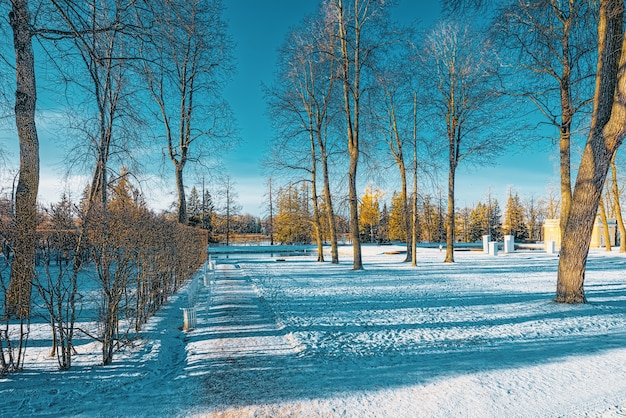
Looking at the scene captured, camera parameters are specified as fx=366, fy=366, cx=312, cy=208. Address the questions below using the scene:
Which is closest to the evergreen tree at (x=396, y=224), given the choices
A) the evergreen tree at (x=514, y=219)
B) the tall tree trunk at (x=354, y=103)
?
the evergreen tree at (x=514, y=219)

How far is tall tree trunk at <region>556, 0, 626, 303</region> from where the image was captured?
7027mm

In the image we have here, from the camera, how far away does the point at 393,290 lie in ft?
32.1

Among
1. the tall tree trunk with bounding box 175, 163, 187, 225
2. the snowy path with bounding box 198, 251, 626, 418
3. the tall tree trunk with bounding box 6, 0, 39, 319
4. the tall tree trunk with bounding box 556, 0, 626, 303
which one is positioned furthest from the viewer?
the tall tree trunk with bounding box 175, 163, 187, 225

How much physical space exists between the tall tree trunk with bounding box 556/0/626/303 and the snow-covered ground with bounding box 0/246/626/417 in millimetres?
610

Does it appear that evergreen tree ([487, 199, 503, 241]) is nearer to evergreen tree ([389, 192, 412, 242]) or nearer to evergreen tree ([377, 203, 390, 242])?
evergreen tree ([377, 203, 390, 242])

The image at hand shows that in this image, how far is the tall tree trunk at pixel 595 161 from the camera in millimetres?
7027

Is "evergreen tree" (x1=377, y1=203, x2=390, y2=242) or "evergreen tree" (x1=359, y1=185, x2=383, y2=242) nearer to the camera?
"evergreen tree" (x1=359, y1=185, x2=383, y2=242)

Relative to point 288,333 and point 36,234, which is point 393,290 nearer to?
point 288,333

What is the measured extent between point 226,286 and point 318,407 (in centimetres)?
856

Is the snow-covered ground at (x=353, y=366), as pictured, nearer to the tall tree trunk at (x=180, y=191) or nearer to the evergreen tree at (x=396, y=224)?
the tall tree trunk at (x=180, y=191)

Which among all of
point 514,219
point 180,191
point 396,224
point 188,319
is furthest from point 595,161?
point 514,219

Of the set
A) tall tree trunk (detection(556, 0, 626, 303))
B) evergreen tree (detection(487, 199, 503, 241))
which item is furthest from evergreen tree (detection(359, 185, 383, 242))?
tall tree trunk (detection(556, 0, 626, 303))

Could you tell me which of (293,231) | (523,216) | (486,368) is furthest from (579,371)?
(523,216)

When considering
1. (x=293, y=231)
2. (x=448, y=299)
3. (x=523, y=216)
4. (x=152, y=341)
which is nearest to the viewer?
(x=152, y=341)
